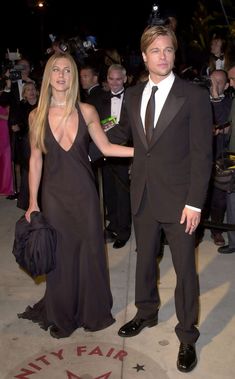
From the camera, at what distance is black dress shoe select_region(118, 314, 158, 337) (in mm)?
3607

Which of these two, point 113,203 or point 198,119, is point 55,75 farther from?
point 113,203

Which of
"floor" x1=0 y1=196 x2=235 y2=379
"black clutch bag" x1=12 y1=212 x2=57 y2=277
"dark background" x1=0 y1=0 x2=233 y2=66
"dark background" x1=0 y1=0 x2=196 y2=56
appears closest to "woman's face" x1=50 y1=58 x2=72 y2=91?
"black clutch bag" x1=12 y1=212 x2=57 y2=277

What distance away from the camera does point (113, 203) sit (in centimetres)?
567

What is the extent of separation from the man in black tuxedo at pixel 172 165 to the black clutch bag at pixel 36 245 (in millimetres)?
654

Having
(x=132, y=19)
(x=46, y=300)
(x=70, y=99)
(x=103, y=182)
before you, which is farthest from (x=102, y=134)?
(x=132, y=19)

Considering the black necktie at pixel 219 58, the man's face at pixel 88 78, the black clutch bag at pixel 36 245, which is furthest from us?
the black necktie at pixel 219 58

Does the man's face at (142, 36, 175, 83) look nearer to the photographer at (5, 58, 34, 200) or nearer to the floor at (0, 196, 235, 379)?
the floor at (0, 196, 235, 379)

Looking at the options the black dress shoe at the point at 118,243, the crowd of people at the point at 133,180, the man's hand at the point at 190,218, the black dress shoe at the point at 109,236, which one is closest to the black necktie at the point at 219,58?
the black dress shoe at the point at 109,236

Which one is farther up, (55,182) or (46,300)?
(55,182)

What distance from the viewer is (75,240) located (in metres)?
3.59

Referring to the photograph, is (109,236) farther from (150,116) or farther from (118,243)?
(150,116)

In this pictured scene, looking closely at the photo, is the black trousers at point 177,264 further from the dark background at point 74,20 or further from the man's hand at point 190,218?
the dark background at point 74,20

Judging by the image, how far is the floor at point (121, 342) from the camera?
321 cm

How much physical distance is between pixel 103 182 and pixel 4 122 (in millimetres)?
2580
